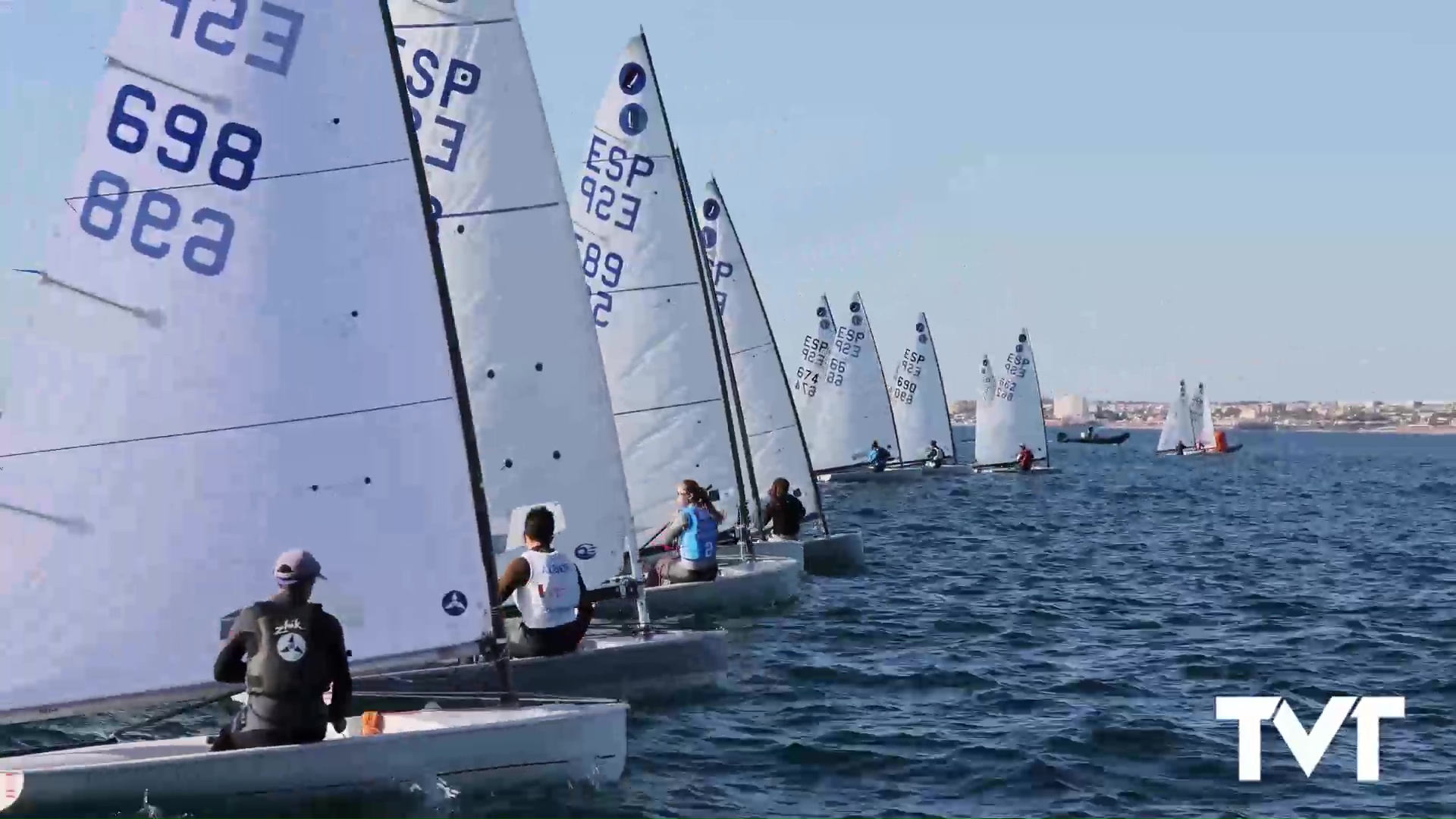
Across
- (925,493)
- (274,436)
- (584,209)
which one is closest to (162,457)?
(274,436)

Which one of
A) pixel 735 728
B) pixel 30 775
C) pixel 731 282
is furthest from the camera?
pixel 731 282

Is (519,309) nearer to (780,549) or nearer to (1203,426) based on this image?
(780,549)

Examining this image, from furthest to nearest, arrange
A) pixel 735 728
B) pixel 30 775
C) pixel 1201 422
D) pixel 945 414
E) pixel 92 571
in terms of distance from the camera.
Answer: pixel 1201 422 → pixel 945 414 → pixel 735 728 → pixel 92 571 → pixel 30 775

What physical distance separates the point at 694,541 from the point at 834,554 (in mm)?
6908

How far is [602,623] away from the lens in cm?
1422

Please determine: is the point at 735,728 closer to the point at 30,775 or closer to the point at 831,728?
the point at 831,728

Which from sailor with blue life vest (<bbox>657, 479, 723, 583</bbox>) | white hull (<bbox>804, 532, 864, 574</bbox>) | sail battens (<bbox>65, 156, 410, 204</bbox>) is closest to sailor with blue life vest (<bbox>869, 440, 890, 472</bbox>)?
white hull (<bbox>804, 532, 864, 574</bbox>)

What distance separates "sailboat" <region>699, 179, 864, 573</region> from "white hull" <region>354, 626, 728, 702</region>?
1046 cm

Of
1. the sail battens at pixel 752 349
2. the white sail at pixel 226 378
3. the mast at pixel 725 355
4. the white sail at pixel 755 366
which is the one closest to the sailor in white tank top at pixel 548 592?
the white sail at pixel 226 378

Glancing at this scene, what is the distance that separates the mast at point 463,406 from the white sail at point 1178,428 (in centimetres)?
8295

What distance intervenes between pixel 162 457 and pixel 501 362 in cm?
442

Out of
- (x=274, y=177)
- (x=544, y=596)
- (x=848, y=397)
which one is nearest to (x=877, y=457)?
(x=848, y=397)

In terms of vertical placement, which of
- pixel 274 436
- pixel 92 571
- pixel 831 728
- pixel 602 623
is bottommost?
pixel 831 728

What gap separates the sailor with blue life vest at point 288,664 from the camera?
860 cm
